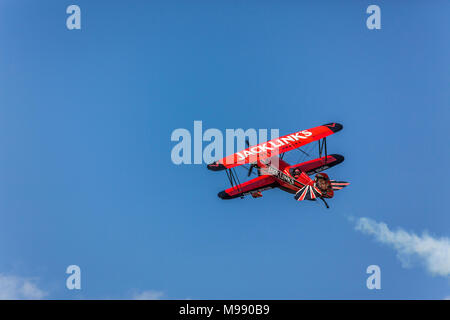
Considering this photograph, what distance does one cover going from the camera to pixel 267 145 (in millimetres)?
36594

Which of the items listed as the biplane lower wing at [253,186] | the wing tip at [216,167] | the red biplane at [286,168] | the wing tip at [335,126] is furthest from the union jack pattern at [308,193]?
the wing tip at [335,126]

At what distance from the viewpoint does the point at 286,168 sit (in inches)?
1455

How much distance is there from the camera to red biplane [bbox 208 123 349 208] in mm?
34656

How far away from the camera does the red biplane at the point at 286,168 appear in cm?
3466

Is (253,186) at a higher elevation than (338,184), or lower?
higher

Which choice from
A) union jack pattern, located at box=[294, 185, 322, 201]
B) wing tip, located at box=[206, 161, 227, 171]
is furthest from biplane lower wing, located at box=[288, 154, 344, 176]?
wing tip, located at box=[206, 161, 227, 171]

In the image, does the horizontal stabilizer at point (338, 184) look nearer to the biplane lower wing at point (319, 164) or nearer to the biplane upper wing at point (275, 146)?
the biplane upper wing at point (275, 146)

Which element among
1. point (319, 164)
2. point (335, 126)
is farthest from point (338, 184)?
point (335, 126)

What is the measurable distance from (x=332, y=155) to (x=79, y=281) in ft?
63.9

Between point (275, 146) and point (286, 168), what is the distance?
1.80 meters

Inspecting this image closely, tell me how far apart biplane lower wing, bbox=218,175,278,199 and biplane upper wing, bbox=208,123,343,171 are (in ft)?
8.02

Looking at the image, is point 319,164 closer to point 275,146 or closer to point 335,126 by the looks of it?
point 335,126
